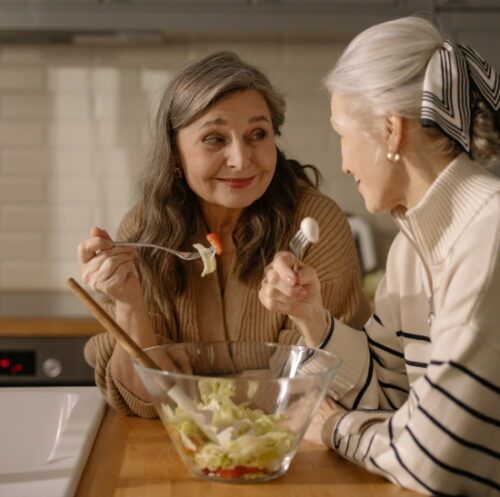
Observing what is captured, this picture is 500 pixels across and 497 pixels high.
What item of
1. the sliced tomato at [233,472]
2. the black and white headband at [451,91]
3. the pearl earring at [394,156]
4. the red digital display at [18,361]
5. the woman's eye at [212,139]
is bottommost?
the red digital display at [18,361]

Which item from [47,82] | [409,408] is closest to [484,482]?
[409,408]

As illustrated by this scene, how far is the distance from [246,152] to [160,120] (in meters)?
0.23

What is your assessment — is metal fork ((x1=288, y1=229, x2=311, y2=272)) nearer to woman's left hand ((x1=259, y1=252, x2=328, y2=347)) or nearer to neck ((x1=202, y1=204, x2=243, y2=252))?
woman's left hand ((x1=259, y1=252, x2=328, y2=347))

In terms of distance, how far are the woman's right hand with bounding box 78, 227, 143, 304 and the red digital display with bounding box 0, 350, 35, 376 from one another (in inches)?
52.8

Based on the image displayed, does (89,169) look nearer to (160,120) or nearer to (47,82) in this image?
(47,82)

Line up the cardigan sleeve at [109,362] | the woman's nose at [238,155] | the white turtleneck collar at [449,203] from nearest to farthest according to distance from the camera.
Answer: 1. the white turtleneck collar at [449,203]
2. the cardigan sleeve at [109,362]
3. the woman's nose at [238,155]

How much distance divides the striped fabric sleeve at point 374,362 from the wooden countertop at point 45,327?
1.55 m

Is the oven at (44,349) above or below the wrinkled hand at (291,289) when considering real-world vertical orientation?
below

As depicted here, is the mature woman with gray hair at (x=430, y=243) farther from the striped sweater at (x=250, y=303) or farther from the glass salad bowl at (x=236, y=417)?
the striped sweater at (x=250, y=303)

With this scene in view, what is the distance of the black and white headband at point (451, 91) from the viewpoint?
150 cm

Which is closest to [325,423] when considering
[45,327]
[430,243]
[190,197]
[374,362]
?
[374,362]

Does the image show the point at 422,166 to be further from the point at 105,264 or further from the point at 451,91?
the point at 105,264

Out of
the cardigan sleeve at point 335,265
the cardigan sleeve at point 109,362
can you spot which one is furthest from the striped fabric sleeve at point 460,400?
the cardigan sleeve at point 335,265

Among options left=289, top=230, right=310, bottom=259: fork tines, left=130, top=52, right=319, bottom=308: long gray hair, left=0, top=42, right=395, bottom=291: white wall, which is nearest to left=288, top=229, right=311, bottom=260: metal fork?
left=289, top=230, right=310, bottom=259: fork tines
